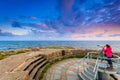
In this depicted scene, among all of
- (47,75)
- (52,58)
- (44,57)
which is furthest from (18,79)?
(52,58)

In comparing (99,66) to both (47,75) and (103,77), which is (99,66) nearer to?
(103,77)

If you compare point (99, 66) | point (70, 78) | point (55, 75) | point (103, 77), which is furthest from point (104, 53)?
point (55, 75)

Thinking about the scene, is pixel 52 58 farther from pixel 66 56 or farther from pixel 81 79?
pixel 81 79

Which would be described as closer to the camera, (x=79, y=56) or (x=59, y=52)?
(x=59, y=52)

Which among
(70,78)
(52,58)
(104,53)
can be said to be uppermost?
(104,53)

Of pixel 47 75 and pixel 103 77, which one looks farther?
pixel 47 75

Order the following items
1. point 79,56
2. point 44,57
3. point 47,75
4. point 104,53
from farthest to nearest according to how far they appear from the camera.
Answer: point 79,56
point 44,57
point 47,75
point 104,53

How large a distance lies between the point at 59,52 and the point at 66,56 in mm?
1075

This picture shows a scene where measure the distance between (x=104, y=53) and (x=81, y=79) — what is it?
2.11 meters

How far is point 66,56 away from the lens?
1351 centimetres

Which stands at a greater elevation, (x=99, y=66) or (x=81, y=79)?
(x=99, y=66)

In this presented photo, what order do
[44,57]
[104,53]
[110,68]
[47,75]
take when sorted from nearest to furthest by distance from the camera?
[110,68], [104,53], [47,75], [44,57]

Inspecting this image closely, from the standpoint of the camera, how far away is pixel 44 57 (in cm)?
1080

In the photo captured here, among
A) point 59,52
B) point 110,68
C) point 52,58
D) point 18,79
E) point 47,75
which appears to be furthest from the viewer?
point 59,52
